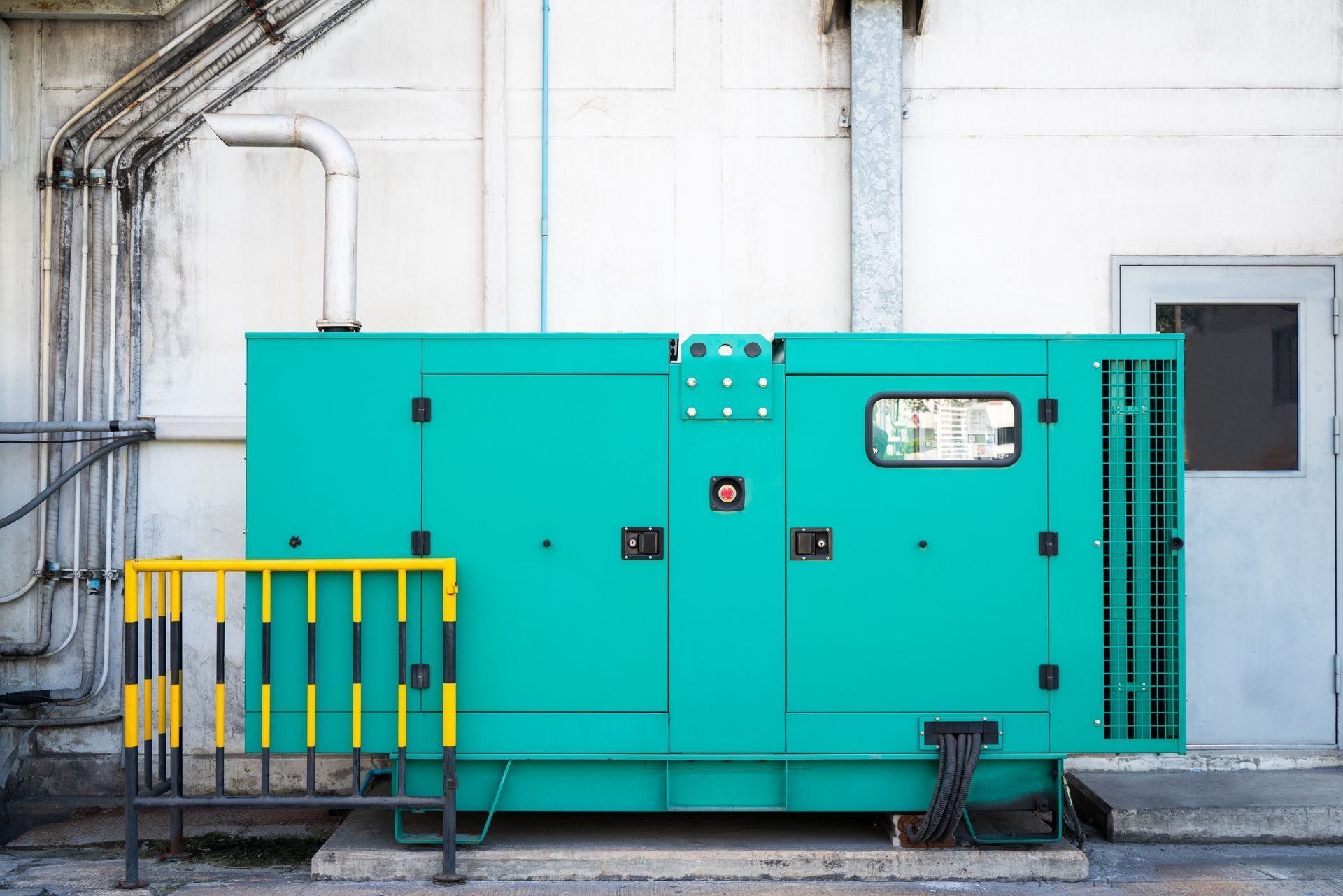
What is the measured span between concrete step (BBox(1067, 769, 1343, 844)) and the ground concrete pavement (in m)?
0.11

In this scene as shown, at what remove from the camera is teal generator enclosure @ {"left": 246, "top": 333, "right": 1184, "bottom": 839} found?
4.02m

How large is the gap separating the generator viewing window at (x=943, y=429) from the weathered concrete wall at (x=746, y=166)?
1461 mm

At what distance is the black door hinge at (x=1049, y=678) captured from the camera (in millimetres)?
4020

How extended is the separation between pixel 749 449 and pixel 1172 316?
2.96 meters

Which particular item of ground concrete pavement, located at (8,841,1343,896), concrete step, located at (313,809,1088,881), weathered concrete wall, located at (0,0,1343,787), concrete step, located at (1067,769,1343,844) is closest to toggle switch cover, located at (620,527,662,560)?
concrete step, located at (313,809,1088,881)

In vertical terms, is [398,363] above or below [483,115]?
below

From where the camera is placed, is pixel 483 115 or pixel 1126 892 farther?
pixel 483 115

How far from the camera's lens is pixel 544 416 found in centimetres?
405

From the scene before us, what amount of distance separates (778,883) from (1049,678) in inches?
55.6

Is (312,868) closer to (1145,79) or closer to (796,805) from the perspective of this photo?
(796,805)

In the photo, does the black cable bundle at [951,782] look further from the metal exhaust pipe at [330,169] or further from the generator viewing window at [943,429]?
the metal exhaust pipe at [330,169]

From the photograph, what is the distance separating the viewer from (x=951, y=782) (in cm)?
396

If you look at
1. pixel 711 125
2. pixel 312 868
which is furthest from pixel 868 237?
pixel 312 868

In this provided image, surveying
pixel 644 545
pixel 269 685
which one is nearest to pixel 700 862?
pixel 644 545
